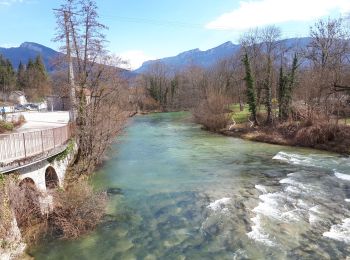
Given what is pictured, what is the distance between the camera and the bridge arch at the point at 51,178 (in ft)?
56.5

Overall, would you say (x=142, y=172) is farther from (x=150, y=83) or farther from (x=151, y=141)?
(x=150, y=83)

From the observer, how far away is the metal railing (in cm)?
1321

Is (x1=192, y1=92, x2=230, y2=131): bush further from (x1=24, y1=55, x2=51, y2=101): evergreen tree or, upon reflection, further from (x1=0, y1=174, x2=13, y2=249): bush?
(x1=24, y1=55, x2=51, y2=101): evergreen tree

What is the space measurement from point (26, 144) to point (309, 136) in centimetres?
2637

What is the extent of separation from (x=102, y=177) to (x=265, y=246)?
499 inches

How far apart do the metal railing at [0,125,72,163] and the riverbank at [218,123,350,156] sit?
23019 mm

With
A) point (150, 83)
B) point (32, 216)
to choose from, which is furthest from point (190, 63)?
point (32, 216)

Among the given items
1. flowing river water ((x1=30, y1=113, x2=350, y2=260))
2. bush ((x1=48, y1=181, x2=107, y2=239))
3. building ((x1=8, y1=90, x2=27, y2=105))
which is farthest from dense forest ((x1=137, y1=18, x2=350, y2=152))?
building ((x1=8, y1=90, x2=27, y2=105))

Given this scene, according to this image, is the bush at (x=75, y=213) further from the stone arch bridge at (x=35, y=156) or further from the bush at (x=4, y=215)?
the bush at (x=4, y=215)

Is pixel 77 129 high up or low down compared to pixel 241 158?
up

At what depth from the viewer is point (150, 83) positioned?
10869 cm

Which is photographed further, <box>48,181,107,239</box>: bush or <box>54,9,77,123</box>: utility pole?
<box>54,9,77,123</box>: utility pole

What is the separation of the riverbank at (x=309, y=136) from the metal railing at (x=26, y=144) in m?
23.0

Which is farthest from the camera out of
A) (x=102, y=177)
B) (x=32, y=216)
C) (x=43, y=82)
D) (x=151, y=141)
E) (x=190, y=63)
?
(x=190, y=63)
